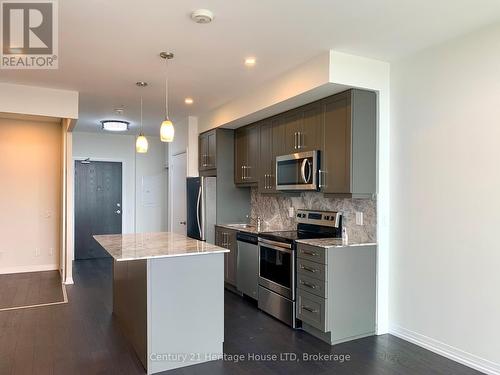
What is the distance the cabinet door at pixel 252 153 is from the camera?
16.1ft

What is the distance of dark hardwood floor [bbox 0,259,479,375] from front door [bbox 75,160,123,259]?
335cm

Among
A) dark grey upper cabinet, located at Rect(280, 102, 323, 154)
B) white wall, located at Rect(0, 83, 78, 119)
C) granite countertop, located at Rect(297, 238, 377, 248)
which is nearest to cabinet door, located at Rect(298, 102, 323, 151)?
dark grey upper cabinet, located at Rect(280, 102, 323, 154)

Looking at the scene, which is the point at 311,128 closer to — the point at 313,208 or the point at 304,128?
the point at 304,128

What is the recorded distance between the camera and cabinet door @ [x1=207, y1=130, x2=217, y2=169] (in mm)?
5438

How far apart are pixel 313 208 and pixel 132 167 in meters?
4.84

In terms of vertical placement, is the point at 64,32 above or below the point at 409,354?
above

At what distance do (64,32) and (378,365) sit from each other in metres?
3.54

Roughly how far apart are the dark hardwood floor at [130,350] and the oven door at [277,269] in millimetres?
344

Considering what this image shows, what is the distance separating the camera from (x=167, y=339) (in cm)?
283

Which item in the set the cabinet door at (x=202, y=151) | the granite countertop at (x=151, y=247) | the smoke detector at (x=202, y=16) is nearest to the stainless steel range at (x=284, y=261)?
the granite countertop at (x=151, y=247)

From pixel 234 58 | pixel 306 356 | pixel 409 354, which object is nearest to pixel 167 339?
pixel 306 356

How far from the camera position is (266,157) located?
4.68m

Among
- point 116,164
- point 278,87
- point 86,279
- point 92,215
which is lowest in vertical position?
point 86,279

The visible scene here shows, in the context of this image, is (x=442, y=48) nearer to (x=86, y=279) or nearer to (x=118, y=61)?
(x=118, y=61)
